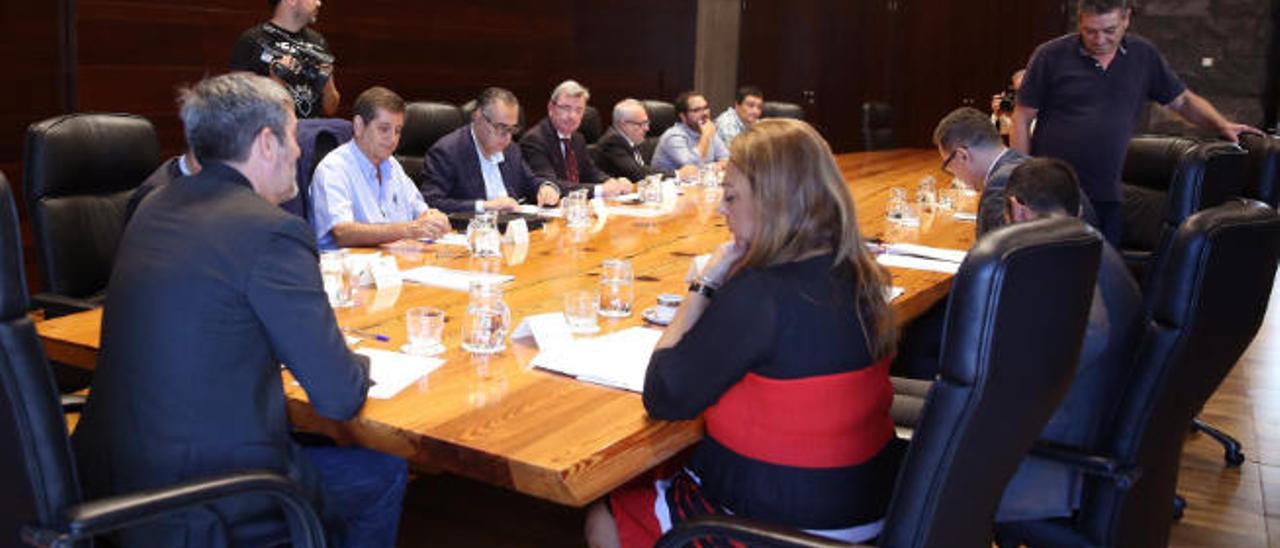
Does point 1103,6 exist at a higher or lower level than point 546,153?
higher

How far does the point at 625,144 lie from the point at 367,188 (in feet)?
8.69

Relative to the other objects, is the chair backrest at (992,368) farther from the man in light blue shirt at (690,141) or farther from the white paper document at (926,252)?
the man in light blue shirt at (690,141)

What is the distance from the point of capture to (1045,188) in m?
2.66

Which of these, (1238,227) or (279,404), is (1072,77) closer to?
(1238,227)

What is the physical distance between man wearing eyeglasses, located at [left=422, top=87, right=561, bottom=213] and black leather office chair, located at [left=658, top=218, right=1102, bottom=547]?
326cm

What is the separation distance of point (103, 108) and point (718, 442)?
4.32m

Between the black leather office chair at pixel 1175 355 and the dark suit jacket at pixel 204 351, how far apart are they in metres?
1.29

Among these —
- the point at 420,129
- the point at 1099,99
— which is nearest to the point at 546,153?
the point at 420,129

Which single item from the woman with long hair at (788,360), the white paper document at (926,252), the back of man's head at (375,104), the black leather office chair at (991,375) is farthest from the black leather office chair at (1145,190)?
the black leather office chair at (991,375)

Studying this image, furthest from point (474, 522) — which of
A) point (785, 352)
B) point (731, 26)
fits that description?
point (731, 26)

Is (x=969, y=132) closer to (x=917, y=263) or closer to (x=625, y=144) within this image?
(x=917, y=263)

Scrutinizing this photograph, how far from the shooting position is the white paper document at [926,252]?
12.3 ft

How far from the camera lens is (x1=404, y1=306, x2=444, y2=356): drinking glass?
231 cm

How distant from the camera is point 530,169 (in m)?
5.59
